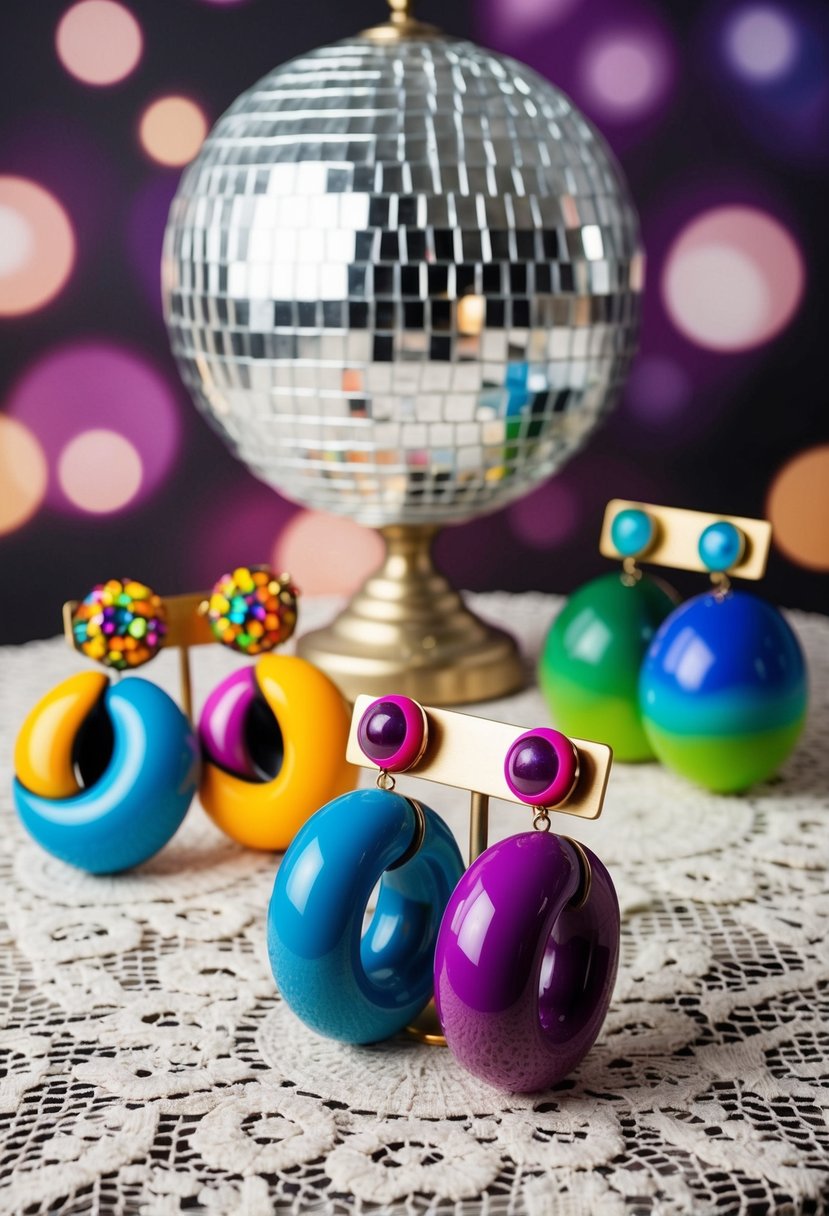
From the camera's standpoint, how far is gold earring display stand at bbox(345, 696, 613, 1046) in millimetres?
460

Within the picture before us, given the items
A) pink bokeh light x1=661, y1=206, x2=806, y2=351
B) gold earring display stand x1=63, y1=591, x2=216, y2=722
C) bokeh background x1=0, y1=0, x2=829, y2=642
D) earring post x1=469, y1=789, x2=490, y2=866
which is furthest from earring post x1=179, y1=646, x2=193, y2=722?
pink bokeh light x1=661, y1=206, x2=806, y2=351

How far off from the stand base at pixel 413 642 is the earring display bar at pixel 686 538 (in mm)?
126

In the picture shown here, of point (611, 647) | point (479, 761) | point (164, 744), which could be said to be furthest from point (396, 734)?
point (611, 647)

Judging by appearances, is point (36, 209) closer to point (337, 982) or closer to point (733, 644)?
point (733, 644)

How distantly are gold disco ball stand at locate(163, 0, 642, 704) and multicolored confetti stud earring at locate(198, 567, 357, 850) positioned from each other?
0.14 meters

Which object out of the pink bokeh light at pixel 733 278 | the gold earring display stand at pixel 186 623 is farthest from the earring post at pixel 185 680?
the pink bokeh light at pixel 733 278

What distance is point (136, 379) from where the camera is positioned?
1.13 meters

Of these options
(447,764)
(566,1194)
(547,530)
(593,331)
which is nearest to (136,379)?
(547,530)

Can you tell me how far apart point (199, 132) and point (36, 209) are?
0.45 feet

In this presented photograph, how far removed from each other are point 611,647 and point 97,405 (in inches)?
21.9

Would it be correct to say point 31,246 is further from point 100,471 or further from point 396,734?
point 396,734

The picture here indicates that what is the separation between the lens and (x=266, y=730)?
662 millimetres

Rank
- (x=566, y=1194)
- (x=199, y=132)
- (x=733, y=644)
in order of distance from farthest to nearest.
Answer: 1. (x=199, y=132)
2. (x=733, y=644)
3. (x=566, y=1194)

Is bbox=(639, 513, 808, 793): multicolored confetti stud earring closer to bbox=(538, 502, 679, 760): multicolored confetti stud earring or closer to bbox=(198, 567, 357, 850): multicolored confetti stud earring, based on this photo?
bbox=(538, 502, 679, 760): multicolored confetti stud earring
